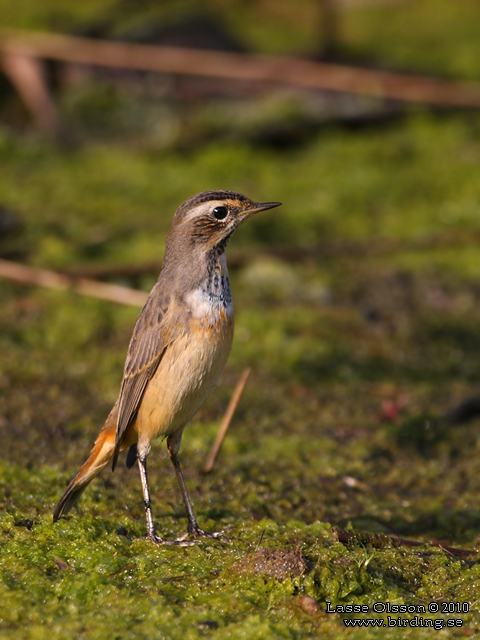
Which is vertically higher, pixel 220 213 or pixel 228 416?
pixel 220 213

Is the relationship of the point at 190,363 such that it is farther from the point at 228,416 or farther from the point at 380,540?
the point at 380,540

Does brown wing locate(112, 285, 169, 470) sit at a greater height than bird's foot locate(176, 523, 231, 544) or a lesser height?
greater

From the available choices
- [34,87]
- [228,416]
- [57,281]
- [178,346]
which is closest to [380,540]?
[228,416]

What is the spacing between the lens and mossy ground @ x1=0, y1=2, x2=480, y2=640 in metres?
3.87

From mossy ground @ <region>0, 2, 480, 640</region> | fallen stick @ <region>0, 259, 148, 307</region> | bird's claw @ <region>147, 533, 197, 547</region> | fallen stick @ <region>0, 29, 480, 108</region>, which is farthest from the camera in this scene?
fallen stick @ <region>0, 29, 480, 108</region>

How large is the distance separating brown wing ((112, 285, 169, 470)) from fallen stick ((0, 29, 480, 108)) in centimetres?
673

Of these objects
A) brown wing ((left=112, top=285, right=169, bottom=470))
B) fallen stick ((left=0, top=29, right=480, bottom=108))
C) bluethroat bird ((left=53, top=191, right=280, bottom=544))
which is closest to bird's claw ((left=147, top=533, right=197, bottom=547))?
bluethroat bird ((left=53, top=191, right=280, bottom=544))

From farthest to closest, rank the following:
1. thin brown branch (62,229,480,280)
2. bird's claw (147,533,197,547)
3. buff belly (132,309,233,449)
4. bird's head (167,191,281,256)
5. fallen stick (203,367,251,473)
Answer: thin brown branch (62,229,480,280) → fallen stick (203,367,251,473) → bird's head (167,191,281,256) → buff belly (132,309,233,449) → bird's claw (147,533,197,547)

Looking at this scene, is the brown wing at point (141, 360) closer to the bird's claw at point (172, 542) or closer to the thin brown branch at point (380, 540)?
the bird's claw at point (172, 542)

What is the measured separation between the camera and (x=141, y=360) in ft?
15.8

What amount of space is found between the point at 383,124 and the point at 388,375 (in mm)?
5967

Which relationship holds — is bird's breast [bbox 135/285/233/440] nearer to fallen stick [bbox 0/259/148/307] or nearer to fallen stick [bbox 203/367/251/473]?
fallen stick [bbox 203/367/251/473]

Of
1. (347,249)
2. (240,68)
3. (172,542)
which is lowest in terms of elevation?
(172,542)

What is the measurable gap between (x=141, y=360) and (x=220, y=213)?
103cm
